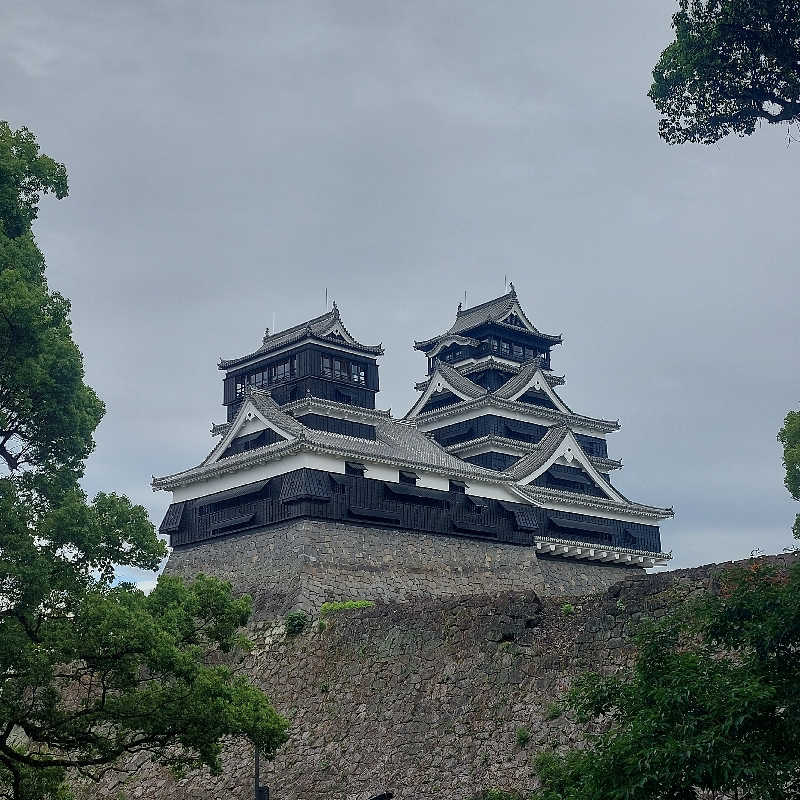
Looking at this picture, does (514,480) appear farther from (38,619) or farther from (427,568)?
(38,619)

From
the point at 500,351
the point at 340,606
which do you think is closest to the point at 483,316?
the point at 500,351

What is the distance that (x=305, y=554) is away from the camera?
99.1ft

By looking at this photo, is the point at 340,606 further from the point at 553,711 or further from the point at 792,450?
the point at 792,450

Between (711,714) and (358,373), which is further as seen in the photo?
(358,373)

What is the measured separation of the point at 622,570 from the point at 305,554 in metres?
14.7

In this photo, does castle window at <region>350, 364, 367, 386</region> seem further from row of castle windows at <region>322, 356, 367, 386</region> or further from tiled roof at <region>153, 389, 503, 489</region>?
tiled roof at <region>153, 389, 503, 489</region>

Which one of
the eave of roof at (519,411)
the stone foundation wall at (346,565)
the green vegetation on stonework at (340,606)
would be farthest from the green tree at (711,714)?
the eave of roof at (519,411)

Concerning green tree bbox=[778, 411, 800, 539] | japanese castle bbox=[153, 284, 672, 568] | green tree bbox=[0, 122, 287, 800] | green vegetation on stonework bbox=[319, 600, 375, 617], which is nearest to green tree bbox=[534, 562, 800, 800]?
green tree bbox=[0, 122, 287, 800]

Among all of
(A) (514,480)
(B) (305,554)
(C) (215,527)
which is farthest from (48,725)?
(A) (514,480)

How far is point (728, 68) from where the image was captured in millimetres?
16312

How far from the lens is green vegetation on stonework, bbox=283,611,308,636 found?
1067 inches

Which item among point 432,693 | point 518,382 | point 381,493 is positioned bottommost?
point 432,693

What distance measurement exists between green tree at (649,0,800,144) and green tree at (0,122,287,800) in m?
9.61

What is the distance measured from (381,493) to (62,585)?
18.9 m
